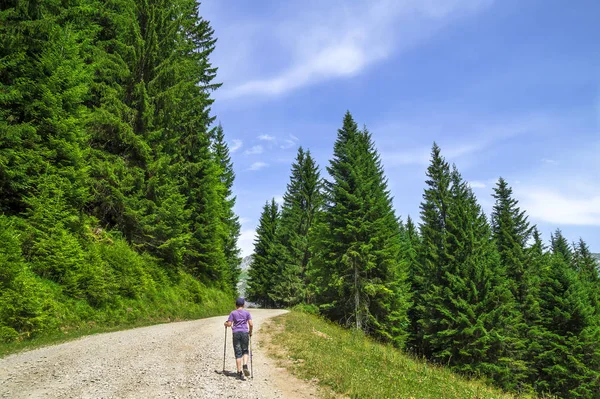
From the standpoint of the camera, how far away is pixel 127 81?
20703 millimetres

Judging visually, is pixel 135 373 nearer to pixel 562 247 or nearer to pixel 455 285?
pixel 455 285

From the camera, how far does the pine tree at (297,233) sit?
131ft

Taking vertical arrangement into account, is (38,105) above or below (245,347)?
above

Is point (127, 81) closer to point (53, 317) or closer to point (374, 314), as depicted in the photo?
point (53, 317)

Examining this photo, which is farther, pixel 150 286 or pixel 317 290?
pixel 317 290

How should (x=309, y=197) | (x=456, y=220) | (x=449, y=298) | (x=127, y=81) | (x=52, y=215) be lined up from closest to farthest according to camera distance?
1. (x=52, y=215)
2. (x=127, y=81)
3. (x=449, y=298)
4. (x=456, y=220)
5. (x=309, y=197)

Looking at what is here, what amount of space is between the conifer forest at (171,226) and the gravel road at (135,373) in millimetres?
2868

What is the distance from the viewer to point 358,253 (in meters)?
24.2

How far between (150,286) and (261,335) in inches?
360

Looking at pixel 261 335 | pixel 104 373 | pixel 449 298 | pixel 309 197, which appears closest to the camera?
pixel 104 373

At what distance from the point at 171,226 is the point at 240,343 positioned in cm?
1508

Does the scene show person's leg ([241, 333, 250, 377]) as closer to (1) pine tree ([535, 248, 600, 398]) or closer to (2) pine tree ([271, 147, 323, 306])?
(2) pine tree ([271, 147, 323, 306])

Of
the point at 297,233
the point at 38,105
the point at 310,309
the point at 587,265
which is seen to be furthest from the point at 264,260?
the point at 587,265

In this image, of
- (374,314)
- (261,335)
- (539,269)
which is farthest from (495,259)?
(261,335)
